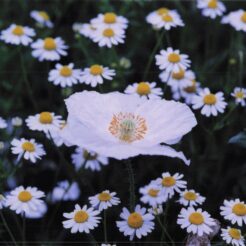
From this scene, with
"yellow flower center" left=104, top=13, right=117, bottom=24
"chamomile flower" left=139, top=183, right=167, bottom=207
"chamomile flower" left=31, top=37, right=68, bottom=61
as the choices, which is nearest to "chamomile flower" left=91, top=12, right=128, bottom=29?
"yellow flower center" left=104, top=13, right=117, bottom=24

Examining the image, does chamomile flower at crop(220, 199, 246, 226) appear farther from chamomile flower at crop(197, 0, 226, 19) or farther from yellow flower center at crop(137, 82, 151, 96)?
chamomile flower at crop(197, 0, 226, 19)

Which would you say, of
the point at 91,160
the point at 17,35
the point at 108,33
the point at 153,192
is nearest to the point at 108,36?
the point at 108,33

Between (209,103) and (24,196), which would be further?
(209,103)

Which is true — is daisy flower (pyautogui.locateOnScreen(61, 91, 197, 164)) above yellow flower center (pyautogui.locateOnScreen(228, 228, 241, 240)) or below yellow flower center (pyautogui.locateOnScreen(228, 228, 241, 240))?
above

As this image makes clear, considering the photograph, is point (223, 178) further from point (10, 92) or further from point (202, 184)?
point (10, 92)

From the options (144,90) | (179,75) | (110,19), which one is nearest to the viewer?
(144,90)

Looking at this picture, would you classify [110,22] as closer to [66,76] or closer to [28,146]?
[66,76]

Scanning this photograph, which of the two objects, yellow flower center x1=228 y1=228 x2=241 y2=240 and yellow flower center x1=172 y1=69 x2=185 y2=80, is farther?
yellow flower center x1=172 y1=69 x2=185 y2=80
